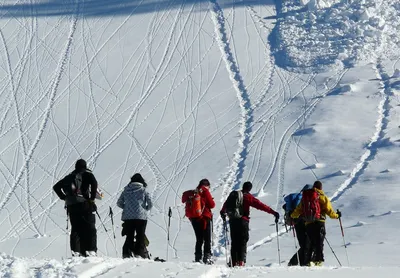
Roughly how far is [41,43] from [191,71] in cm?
568

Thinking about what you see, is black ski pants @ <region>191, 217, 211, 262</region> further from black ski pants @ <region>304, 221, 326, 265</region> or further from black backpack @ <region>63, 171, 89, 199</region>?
black backpack @ <region>63, 171, 89, 199</region>

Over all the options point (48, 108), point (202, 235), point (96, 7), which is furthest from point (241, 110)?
point (202, 235)

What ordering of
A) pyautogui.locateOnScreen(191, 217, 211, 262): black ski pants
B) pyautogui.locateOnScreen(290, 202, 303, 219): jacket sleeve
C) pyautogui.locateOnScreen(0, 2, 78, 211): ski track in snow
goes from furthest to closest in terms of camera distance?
pyautogui.locateOnScreen(0, 2, 78, 211): ski track in snow, pyautogui.locateOnScreen(191, 217, 211, 262): black ski pants, pyautogui.locateOnScreen(290, 202, 303, 219): jacket sleeve

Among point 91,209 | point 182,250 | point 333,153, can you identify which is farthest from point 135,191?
point 333,153

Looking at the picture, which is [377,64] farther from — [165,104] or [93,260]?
[93,260]

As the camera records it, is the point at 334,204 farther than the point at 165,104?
No

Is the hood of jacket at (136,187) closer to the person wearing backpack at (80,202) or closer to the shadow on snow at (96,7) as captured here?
the person wearing backpack at (80,202)

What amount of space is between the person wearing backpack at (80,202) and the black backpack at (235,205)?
1.83 meters

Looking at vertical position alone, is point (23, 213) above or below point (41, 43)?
below

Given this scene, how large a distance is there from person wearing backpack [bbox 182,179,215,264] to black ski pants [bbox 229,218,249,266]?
0.34m

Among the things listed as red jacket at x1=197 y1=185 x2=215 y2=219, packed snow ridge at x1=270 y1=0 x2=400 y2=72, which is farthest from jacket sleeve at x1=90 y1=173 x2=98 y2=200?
packed snow ridge at x1=270 y1=0 x2=400 y2=72

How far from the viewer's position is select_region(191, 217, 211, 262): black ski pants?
514 inches

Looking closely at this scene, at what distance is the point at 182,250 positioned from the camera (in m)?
17.9

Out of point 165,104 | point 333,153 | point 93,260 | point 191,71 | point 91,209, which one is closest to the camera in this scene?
point 93,260
